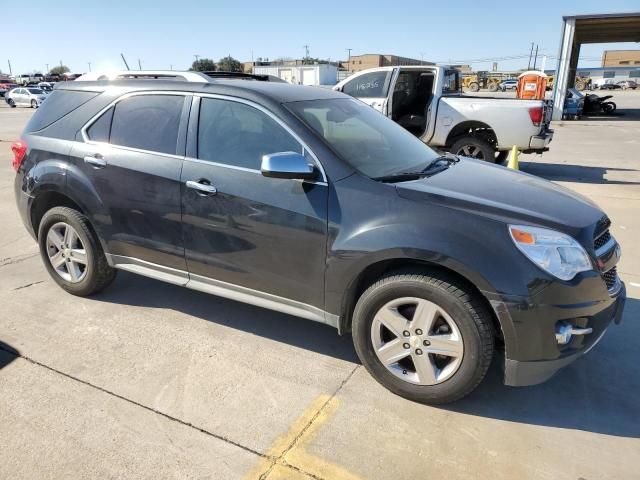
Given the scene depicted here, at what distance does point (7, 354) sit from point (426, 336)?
281cm

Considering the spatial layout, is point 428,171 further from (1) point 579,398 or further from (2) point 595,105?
(2) point 595,105

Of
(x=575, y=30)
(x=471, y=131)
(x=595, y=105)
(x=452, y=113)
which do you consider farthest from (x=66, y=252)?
Answer: (x=595, y=105)

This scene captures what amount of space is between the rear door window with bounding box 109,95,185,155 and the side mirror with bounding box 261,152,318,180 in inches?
37.8

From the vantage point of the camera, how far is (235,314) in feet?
12.9

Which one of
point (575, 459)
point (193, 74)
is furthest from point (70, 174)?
point (575, 459)

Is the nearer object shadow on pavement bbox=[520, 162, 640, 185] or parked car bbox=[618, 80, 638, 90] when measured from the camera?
shadow on pavement bbox=[520, 162, 640, 185]

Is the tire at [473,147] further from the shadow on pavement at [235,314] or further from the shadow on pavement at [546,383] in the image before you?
the shadow on pavement at [235,314]

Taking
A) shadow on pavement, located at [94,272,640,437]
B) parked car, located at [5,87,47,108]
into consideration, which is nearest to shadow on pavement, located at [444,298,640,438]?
shadow on pavement, located at [94,272,640,437]

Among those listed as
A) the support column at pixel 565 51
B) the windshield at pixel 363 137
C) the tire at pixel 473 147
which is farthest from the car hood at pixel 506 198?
the support column at pixel 565 51

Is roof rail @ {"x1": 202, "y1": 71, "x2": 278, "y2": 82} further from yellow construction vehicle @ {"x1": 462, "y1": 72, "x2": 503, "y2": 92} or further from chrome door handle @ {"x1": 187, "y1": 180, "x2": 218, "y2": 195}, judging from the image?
yellow construction vehicle @ {"x1": 462, "y1": 72, "x2": 503, "y2": 92}

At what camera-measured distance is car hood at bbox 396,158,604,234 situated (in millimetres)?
2637

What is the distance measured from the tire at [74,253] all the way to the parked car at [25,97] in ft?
122

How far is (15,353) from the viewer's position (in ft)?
11.1

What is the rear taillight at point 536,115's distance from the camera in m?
8.55
